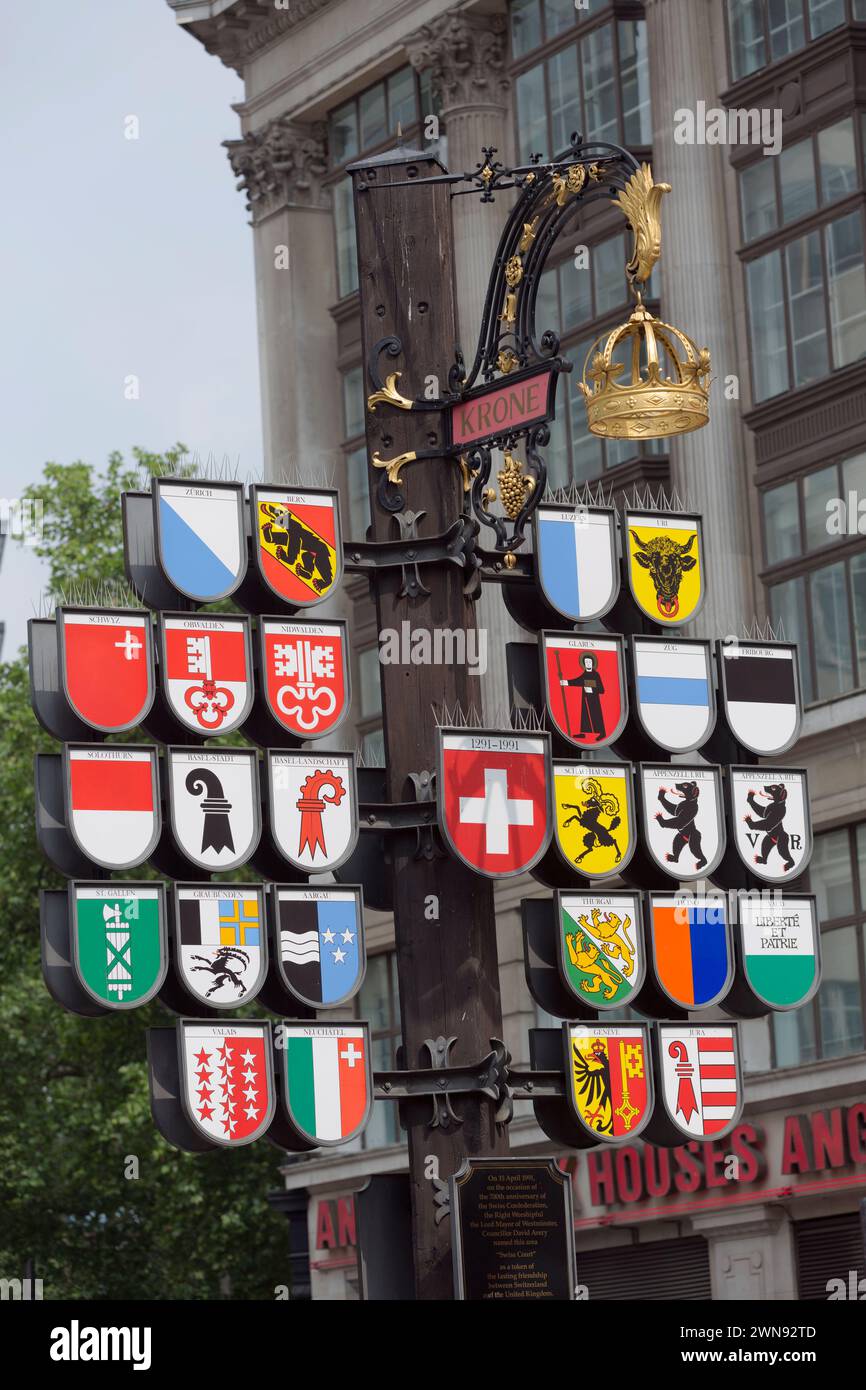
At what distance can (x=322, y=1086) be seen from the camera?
Result: 13.5 meters

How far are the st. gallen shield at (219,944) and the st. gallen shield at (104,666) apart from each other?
100 cm

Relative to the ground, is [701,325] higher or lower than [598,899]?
higher

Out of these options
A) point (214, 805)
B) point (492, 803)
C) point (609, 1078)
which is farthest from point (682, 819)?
point (214, 805)

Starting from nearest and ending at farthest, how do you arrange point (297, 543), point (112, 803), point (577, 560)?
1. point (112, 803)
2. point (297, 543)
3. point (577, 560)

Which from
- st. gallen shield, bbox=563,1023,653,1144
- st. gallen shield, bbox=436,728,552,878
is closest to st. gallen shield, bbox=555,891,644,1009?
st. gallen shield, bbox=563,1023,653,1144

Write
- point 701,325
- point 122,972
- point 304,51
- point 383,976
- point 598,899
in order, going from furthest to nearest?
1. point 304,51
2. point 383,976
3. point 701,325
4. point 598,899
5. point 122,972

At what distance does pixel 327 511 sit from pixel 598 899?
Result: 2639 mm

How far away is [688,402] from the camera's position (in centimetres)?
1452

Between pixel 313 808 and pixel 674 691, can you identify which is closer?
pixel 313 808

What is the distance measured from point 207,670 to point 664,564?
2913 mm

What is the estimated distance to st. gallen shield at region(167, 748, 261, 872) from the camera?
13453mm

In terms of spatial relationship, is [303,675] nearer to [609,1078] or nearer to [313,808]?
[313,808]
